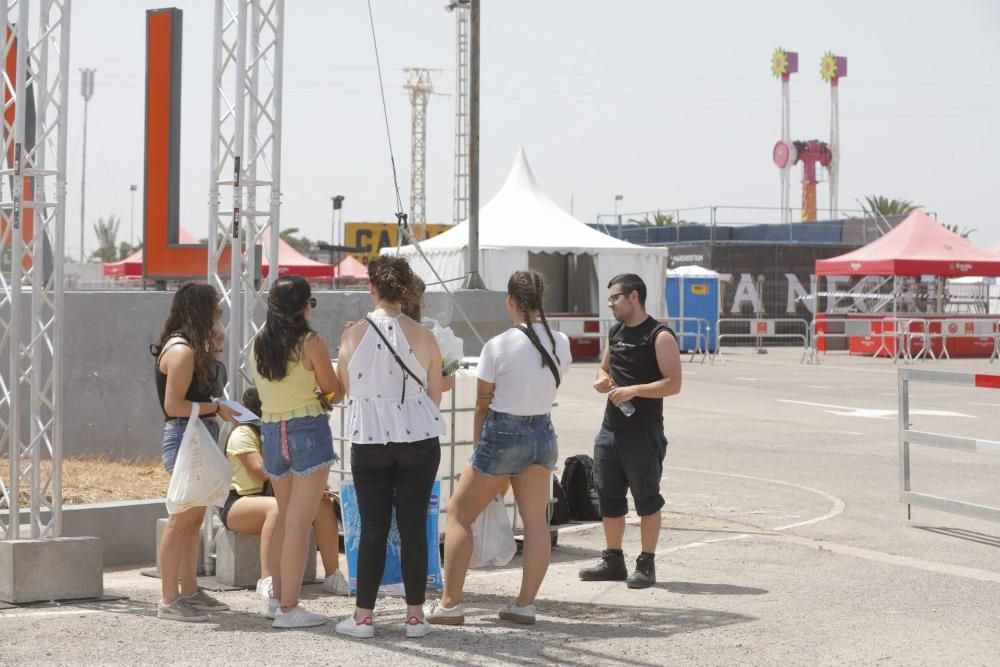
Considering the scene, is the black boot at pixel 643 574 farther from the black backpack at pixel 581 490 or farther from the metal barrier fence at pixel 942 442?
the metal barrier fence at pixel 942 442

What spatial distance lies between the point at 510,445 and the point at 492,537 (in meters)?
0.65

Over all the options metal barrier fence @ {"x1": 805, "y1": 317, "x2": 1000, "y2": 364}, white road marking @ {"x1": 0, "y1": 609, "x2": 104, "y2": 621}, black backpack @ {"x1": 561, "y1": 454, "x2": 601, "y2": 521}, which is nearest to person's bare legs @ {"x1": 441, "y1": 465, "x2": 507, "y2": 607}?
white road marking @ {"x1": 0, "y1": 609, "x2": 104, "y2": 621}

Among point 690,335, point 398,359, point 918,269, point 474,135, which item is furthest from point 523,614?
point 690,335

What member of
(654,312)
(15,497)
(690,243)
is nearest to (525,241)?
(654,312)

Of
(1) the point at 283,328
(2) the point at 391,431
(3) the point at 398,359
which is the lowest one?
(2) the point at 391,431

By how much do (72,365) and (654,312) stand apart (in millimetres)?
22639

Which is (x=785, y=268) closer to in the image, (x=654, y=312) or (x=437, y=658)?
(x=654, y=312)

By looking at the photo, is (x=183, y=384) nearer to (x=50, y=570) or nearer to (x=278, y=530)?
(x=278, y=530)

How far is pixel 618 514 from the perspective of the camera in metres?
8.00

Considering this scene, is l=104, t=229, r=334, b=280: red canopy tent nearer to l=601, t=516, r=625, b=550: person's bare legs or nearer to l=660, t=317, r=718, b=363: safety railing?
l=660, t=317, r=718, b=363: safety railing

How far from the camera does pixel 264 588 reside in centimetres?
725

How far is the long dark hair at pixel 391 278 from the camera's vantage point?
21.3 feet

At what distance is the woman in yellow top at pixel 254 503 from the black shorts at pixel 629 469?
1.56m

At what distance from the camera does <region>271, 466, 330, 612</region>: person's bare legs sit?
6.70 m
